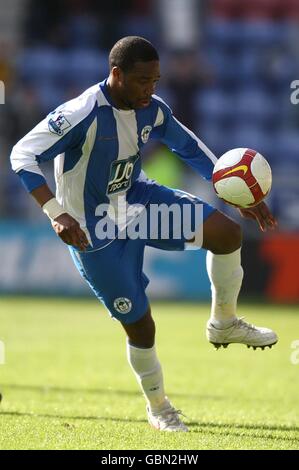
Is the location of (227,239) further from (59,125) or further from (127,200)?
(59,125)

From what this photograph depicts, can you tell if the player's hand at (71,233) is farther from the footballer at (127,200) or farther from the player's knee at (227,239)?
the player's knee at (227,239)

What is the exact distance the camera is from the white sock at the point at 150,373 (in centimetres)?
625

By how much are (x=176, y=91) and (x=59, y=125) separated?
1198 cm

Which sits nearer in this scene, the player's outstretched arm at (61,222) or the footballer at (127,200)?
the player's outstretched arm at (61,222)

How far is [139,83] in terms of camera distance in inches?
226

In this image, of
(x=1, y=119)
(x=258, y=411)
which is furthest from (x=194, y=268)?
(x=258, y=411)

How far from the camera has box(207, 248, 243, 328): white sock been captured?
20.4 ft

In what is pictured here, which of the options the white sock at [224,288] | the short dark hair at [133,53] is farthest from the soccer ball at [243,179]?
the short dark hair at [133,53]

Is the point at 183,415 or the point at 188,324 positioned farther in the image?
the point at 188,324

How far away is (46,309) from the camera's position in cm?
1343

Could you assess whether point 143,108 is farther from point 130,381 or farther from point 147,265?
point 147,265

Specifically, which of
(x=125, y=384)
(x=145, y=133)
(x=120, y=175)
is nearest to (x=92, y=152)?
(x=120, y=175)

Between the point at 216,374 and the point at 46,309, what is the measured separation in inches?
197
